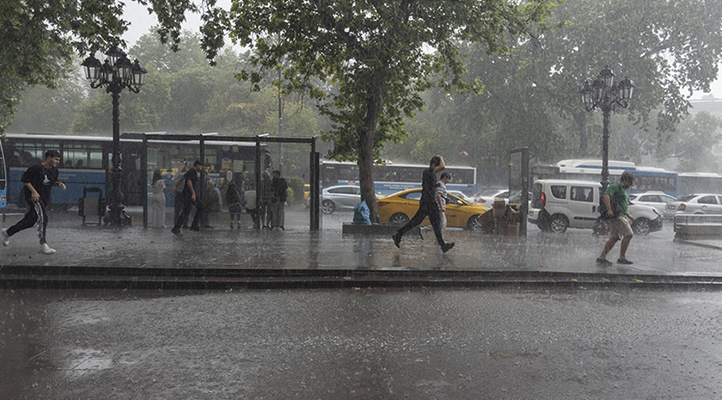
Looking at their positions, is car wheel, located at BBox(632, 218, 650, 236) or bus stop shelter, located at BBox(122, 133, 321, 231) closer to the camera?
bus stop shelter, located at BBox(122, 133, 321, 231)

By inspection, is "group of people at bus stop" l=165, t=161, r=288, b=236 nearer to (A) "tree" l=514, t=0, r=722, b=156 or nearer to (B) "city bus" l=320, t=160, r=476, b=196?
(B) "city bus" l=320, t=160, r=476, b=196

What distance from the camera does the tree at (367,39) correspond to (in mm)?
14188

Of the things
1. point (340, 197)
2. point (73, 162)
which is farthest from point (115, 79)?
point (340, 197)

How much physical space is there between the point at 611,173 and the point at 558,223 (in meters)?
15.8

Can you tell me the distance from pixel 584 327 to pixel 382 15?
9.44 m

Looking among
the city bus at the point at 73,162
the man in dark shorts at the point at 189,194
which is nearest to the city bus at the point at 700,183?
the city bus at the point at 73,162

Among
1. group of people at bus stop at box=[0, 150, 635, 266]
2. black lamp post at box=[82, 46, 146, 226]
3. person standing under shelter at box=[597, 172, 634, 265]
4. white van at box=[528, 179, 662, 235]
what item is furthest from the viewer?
white van at box=[528, 179, 662, 235]

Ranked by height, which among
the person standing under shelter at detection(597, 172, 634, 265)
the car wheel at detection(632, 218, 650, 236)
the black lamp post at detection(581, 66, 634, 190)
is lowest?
the car wheel at detection(632, 218, 650, 236)

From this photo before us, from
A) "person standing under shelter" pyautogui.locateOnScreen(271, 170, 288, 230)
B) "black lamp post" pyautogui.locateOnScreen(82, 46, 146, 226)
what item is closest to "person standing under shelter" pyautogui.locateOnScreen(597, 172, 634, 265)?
"person standing under shelter" pyautogui.locateOnScreen(271, 170, 288, 230)

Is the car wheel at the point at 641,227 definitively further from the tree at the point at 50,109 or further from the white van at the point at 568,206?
the tree at the point at 50,109

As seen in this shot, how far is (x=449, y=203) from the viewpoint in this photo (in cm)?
1889

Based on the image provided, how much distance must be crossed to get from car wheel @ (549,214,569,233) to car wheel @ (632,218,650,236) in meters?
2.54

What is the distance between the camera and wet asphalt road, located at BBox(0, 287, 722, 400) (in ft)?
13.6

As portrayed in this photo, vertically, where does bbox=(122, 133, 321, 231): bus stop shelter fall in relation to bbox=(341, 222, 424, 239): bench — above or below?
above
